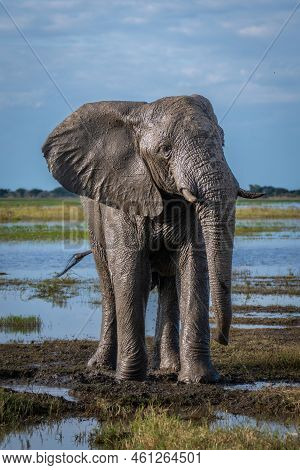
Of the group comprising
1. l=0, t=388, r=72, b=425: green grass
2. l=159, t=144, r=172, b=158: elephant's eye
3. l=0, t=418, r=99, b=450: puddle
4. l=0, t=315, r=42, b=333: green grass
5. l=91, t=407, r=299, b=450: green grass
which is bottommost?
l=0, t=315, r=42, b=333: green grass

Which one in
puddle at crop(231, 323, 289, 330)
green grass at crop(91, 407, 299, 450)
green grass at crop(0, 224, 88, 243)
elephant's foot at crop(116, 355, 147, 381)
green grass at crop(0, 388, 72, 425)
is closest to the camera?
green grass at crop(91, 407, 299, 450)

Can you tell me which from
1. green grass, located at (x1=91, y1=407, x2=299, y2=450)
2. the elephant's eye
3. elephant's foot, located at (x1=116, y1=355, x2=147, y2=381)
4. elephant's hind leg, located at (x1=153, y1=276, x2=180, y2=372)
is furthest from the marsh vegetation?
the elephant's eye

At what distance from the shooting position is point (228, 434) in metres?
7.96

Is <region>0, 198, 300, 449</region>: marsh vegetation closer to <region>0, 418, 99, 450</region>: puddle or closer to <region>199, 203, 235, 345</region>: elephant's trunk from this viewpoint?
<region>0, 418, 99, 450</region>: puddle

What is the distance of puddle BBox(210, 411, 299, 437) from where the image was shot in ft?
27.7

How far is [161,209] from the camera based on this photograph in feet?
34.1

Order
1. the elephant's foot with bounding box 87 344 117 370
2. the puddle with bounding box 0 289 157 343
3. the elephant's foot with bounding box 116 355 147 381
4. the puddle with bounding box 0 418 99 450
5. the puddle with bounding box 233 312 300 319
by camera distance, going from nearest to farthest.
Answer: the puddle with bounding box 0 418 99 450 → the elephant's foot with bounding box 116 355 147 381 → the elephant's foot with bounding box 87 344 117 370 → the puddle with bounding box 0 289 157 343 → the puddle with bounding box 233 312 300 319

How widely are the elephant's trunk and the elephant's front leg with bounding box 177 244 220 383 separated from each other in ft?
3.38

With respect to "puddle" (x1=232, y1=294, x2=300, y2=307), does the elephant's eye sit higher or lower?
higher

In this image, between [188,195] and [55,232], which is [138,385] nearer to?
[188,195]

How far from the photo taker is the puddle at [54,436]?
8.36 m

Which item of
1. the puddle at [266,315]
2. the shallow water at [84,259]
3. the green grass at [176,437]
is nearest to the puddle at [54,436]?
the green grass at [176,437]

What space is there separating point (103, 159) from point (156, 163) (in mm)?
914

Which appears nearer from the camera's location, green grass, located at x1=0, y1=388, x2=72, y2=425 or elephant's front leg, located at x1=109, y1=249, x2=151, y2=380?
green grass, located at x1=0, y1=388, x2=72, y2=425
